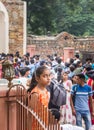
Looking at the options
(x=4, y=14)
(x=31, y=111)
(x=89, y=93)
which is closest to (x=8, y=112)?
(x=31, y=111)

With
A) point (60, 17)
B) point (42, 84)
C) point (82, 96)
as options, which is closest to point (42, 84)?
point (42, 84)

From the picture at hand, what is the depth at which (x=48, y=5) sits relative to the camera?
30578 millimetres

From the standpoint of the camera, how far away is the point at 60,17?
38688 millimetres

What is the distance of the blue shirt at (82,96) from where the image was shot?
23.2ft

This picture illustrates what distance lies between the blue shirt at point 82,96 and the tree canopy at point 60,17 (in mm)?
23288

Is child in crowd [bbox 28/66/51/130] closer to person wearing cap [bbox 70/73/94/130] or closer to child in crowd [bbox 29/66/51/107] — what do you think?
child in crowd [bbox 29/66/51/107]

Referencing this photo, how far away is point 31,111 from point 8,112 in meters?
0.95

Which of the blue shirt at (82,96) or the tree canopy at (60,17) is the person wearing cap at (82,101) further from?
the tree canopy at (60,17)

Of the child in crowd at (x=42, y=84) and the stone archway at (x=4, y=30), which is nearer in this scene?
the child in crowd at (x=42, y=84)

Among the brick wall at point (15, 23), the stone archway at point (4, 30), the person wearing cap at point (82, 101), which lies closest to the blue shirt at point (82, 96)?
the person wearing cap at point (82, 101)

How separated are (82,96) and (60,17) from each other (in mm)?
31985

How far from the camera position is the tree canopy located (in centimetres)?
3042

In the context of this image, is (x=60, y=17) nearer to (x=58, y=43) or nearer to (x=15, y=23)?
(x=58, y=43)

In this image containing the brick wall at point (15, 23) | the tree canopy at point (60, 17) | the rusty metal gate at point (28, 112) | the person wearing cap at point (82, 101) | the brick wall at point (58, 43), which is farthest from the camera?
the tree canopy at point (60, 17)
